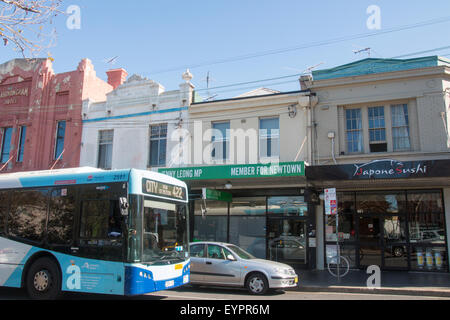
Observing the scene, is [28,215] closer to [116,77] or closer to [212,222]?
[212,222]

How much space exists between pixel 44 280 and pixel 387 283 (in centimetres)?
997

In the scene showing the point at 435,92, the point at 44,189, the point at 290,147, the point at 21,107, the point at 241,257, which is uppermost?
the point at 21,107

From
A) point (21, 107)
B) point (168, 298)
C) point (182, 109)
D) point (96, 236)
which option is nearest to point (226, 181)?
point (182, 109)

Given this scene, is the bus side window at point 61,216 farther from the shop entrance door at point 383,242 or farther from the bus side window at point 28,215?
the shop entrance door at point 383,242

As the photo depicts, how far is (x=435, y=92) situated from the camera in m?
14.8

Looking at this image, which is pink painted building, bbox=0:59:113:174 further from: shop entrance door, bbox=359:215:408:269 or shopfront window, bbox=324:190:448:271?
shop entrance door, bbox=359:215:408:269

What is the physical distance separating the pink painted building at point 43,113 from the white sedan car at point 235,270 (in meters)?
11.7

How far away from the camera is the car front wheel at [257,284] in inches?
416

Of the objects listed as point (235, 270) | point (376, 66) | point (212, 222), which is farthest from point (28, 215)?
point (376, 66)

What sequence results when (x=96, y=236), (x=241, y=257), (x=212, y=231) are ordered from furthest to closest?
1. (x=212, y=231)
2. (x=241, y=257)
3. (x=96, y=236)

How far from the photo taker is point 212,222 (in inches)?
700

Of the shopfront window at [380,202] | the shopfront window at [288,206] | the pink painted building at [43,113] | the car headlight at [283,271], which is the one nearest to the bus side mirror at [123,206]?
the car headlight at [283,271]

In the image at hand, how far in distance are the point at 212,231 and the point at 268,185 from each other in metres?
3.53
